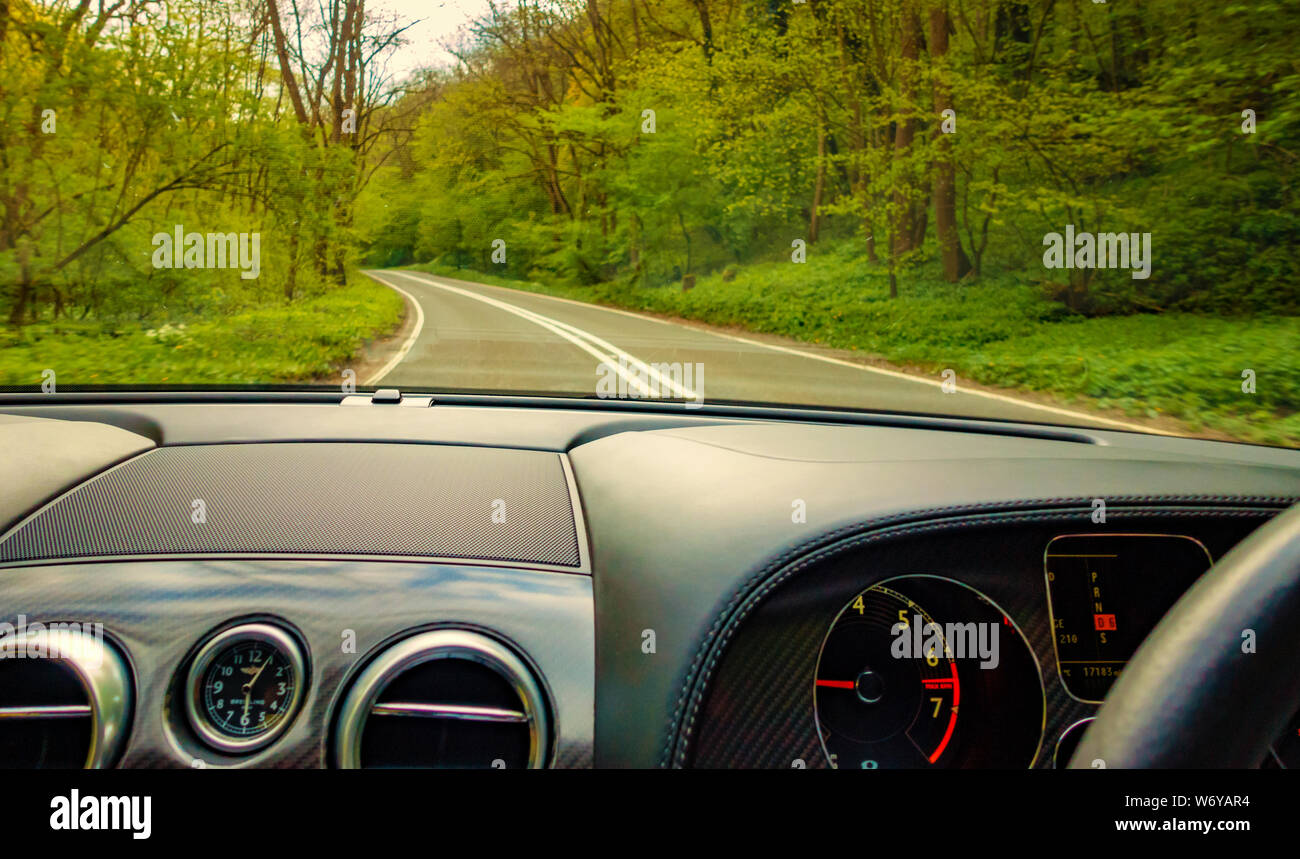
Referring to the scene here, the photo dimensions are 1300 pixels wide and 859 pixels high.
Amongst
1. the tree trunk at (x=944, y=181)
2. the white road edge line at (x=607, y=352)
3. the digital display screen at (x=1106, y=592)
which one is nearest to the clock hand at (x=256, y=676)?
the digital display screen at (x=1106, y=592)

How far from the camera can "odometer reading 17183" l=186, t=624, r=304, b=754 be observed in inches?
63.3

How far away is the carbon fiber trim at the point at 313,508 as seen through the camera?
75.2 inches

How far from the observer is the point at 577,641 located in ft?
5.52

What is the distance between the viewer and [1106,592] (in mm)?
1912

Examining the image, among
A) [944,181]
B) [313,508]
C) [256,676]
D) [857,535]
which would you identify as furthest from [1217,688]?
[944,181]

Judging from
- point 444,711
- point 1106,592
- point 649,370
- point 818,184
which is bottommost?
point 444,711

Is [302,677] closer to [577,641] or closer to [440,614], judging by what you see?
[440,614]

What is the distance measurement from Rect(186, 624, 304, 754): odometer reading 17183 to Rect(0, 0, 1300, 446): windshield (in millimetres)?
1878

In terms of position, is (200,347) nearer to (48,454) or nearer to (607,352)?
(607,352)

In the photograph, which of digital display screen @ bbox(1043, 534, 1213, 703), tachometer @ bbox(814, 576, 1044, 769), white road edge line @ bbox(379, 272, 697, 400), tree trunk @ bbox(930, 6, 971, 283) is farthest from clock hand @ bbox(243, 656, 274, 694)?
tree trunk @ bbox(930, 6, 971, 283)

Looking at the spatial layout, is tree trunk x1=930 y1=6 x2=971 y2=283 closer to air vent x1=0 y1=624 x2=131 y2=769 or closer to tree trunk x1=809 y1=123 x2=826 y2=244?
tree trunk x1=809 y1=123 x2=826 y2=244

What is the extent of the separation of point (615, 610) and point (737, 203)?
1149 cm
